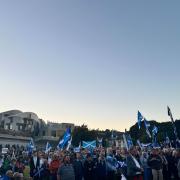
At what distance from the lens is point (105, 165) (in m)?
19.0

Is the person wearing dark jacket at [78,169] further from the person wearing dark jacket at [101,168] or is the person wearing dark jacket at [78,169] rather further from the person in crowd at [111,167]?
the person in crowd at [111,167]

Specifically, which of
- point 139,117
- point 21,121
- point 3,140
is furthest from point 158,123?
point 139,117

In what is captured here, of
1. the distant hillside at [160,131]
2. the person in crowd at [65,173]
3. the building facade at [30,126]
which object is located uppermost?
the building facade at [30,126]

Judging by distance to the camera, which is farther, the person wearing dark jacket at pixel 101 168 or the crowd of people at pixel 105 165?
the person wearing dark jacket at pixel 101 168

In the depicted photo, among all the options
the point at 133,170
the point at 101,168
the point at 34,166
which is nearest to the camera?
the point at 133,170

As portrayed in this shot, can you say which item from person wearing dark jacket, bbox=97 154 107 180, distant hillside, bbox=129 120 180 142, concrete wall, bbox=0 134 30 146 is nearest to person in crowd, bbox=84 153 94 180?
person wearing dark jacket, bbox=97 154 107 180

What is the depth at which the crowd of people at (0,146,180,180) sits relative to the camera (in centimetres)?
1688

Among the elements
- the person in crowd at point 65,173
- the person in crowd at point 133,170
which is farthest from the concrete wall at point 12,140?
the person in crowd at point 133,170

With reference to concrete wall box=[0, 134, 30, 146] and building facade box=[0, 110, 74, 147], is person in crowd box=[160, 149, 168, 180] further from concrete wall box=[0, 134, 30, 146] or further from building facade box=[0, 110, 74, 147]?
building facade box=[0, 110, 74, 147]

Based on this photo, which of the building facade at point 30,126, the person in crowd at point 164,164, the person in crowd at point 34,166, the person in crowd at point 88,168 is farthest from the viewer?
the building facade at point 30,126

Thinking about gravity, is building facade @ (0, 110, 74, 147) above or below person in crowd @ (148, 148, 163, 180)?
above

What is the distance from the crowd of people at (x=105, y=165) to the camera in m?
16.9

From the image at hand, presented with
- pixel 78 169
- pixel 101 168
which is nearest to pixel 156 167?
pixel 101 168

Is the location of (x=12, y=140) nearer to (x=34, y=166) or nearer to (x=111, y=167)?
(x=34, y=166)
